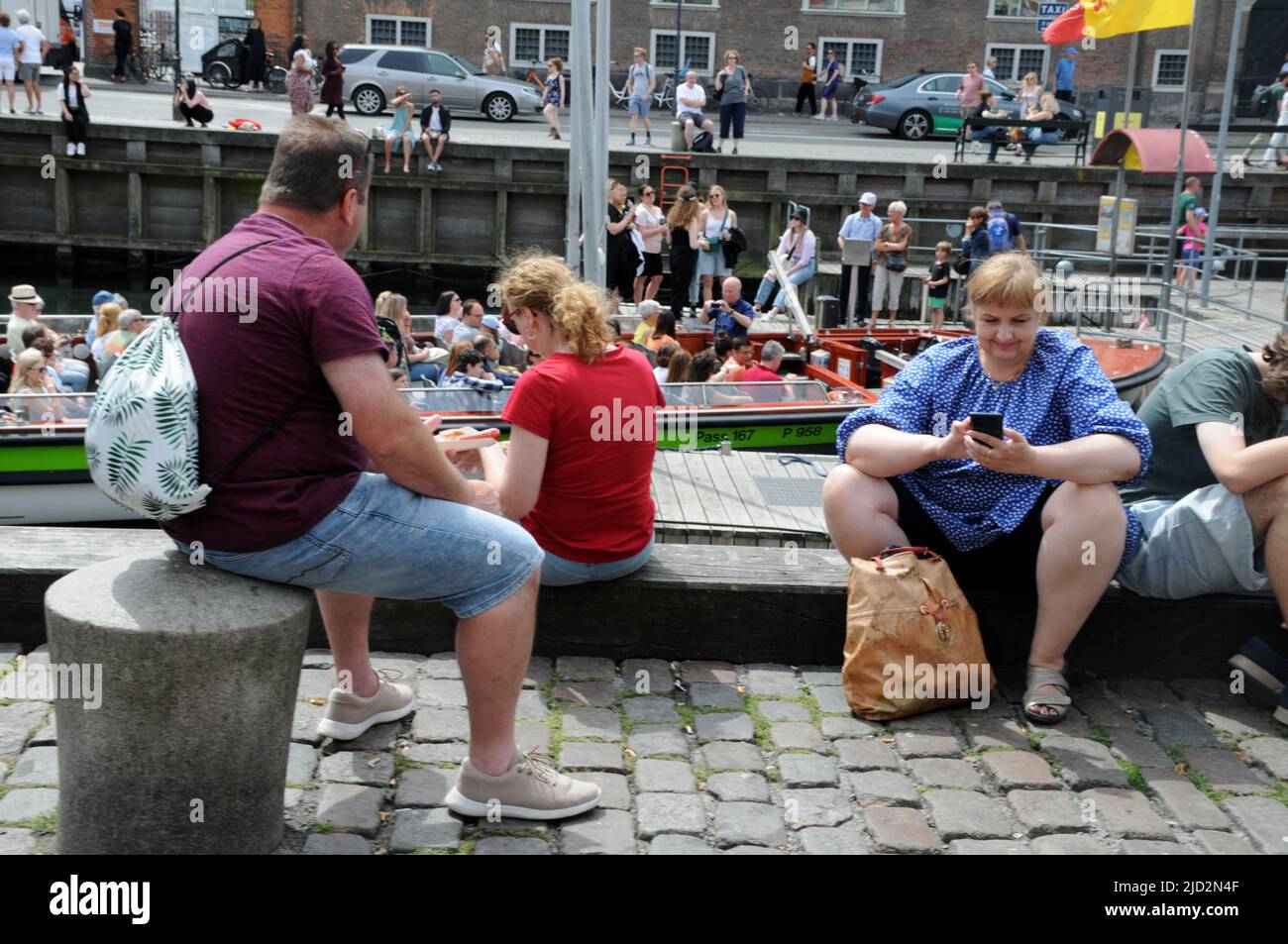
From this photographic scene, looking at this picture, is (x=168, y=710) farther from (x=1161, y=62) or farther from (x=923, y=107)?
(x=1161, y=62)

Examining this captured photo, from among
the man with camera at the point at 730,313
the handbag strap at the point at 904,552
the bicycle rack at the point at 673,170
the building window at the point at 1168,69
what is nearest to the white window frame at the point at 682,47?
the building window at the point at 1168,69

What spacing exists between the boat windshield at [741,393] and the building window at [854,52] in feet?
94.4

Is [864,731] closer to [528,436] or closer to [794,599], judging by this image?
[794,599]

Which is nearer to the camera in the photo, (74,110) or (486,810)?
(486,810)

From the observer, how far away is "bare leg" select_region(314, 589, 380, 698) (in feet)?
12.0

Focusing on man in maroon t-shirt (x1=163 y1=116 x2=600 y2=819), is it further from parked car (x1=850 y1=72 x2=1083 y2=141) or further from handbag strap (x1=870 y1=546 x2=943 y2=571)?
parked car (x1=850 y1=72 x2=1083 y2=141)

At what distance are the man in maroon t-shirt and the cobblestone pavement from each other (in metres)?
0.23

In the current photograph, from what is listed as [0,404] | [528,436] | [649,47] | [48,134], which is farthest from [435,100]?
[528,436]

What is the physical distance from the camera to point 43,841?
3100 millimetres

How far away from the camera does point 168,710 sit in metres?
2.81

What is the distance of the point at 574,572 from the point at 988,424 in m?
1.30

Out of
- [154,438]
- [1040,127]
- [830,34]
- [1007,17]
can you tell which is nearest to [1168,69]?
[1007,17]

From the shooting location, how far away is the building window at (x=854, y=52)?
39.0 metres

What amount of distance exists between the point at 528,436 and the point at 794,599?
95cm
